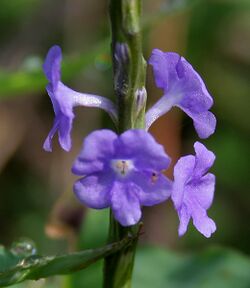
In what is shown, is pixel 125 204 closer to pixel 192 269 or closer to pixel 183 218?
pixel 183 218

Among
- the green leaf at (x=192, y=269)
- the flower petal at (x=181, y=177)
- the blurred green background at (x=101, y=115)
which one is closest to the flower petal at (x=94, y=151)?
the flower petal at (x=181, y=177)

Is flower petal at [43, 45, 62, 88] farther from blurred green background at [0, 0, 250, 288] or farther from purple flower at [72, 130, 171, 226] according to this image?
blurred green background at [0, 0, 250, 288]

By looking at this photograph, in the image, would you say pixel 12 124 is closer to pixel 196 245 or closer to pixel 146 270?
pixel 196 245

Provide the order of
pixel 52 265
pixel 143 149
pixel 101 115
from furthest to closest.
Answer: pixel 101 115
pixel 52 265
pixel 143 149

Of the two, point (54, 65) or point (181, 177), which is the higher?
point (54, 65)

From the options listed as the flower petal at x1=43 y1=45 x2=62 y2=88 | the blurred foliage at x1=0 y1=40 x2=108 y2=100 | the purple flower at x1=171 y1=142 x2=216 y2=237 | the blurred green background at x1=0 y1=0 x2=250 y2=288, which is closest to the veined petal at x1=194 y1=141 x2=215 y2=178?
the purple flower at x1=171 y1=142 x2=216 y2=237

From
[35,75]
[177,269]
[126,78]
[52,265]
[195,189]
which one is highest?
[126,78]

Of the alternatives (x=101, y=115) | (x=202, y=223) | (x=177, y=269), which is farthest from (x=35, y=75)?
(x=101, y=115)

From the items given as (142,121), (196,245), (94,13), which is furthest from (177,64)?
(94,13)
